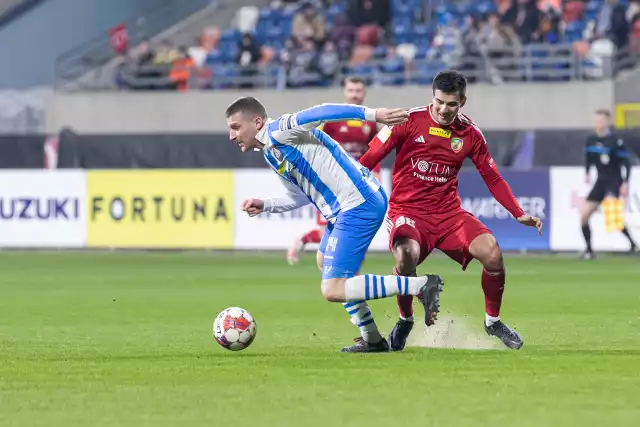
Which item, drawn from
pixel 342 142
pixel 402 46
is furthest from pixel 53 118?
pixel 342 142

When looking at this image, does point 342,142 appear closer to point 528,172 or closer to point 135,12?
point 528,172

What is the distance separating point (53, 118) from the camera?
28.5 metres

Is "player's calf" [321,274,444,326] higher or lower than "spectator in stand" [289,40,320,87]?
A: lower

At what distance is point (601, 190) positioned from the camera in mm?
20016

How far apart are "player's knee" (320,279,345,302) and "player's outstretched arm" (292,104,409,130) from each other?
96 centimetres

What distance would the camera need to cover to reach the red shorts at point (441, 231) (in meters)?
9.49

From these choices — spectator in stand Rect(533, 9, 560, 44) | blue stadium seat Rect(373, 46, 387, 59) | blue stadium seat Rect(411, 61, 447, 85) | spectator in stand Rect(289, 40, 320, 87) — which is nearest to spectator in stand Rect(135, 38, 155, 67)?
spectator in stand Rect(289, 40, 320, 87)

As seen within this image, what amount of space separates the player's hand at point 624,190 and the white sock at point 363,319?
11.6 meters

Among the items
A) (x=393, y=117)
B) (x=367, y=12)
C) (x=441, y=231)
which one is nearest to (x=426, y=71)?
(x=367, y=12)

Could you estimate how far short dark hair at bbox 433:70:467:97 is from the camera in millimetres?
9156

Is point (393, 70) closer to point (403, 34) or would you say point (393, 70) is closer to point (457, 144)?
point (403, 34)

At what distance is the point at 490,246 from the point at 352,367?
5.02 feet

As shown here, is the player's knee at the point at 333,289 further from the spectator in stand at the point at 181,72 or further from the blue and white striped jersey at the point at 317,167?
the spectator in stand at the point at 181,72

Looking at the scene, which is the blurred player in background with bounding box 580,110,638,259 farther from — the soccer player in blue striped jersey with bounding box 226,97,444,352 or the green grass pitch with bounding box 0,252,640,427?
the soccer player in blue striped jersey with bounding box 226,97,444,352
